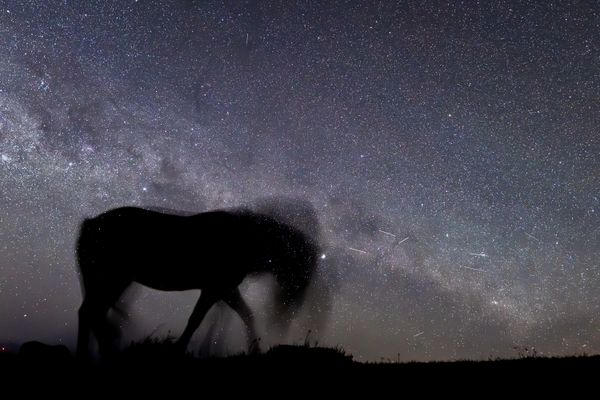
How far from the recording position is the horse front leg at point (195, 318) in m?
6.91

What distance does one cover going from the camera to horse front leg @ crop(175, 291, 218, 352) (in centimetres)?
691

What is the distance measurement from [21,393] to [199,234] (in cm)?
485

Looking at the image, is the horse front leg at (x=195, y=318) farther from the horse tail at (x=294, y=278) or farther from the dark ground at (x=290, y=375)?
the dark ground at (x=290, y=375)

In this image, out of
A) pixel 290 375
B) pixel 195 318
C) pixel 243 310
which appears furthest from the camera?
pixel 243 310

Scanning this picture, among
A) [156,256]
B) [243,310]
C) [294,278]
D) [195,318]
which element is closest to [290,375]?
[195,318]

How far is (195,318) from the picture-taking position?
7.12 m

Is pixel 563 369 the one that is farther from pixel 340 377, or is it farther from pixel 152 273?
pixel 152 273

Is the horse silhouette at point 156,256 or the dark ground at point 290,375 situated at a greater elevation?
the horse silhouette at point 156,256

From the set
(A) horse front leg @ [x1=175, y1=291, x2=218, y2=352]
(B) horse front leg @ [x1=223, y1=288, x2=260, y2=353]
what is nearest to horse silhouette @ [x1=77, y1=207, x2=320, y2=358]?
(A) horse front leg @ [x1=175, y1=291, x2=218, y2=352]

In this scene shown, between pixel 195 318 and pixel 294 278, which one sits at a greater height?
pixel 294 278

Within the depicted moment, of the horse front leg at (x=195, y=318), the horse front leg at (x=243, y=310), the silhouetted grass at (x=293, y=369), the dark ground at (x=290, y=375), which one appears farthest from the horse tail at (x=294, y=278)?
the dark ground at (x=290, y=375)

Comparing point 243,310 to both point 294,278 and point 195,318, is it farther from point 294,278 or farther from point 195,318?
point 195,318

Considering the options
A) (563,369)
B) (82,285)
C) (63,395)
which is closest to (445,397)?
(563,369)

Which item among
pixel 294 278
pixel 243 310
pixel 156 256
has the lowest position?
pixel 243 310
